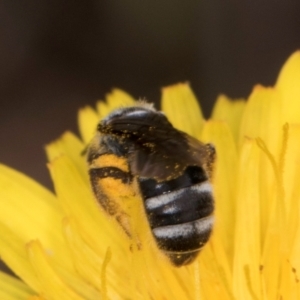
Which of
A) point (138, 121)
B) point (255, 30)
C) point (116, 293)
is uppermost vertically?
point (255, 30)

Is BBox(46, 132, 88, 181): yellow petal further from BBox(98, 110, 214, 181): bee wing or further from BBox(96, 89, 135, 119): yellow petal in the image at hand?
BBox(98, 110, 214, 181): bee wing

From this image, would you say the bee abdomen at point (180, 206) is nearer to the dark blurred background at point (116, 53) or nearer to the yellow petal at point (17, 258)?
the yellow petal at point (17, 258)

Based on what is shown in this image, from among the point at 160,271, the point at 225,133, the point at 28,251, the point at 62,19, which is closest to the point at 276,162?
the point at 225,133

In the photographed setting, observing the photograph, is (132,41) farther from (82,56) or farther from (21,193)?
(21,193)

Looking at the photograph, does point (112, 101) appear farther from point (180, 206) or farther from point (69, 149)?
point (180, 206)

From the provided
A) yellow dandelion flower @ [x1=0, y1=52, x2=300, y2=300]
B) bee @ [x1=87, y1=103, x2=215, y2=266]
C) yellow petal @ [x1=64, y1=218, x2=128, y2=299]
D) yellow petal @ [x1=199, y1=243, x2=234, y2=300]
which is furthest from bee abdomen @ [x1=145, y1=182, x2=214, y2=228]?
yellow petal @ [x1=64, y1=218, x2=128, y2=299]

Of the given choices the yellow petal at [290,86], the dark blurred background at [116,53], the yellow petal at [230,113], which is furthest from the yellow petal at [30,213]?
the dark blurred background at [116,53]
